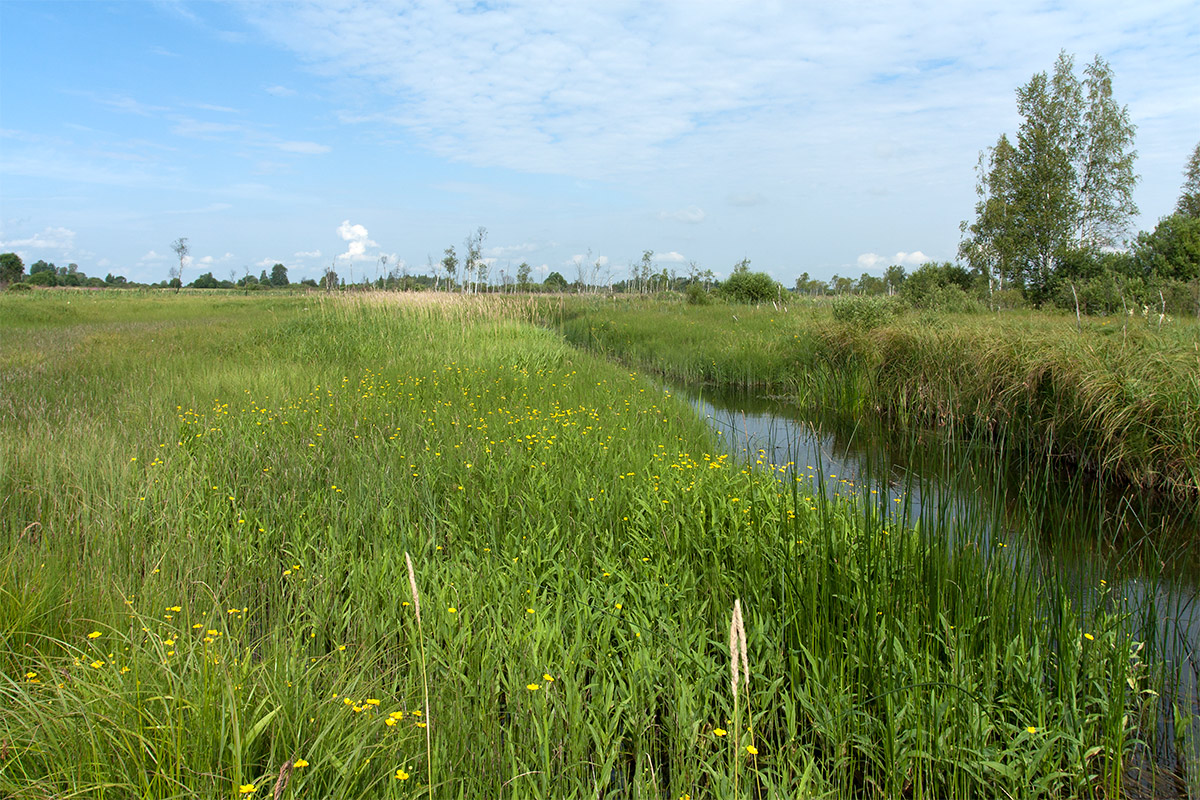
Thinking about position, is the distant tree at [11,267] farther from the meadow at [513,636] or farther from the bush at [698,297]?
the meadow at [513,636]

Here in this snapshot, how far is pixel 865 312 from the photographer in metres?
12.6

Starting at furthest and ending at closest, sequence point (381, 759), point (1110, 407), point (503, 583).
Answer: point (1110, 407) → point (503, 583) → point (381, 759)

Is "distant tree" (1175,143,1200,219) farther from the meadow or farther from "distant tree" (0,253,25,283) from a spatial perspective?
"distant tree" (0,253,25,283)

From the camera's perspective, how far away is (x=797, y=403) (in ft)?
37.9

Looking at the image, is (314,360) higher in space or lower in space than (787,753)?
higher

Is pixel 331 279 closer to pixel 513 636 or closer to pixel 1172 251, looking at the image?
pixel 513 636

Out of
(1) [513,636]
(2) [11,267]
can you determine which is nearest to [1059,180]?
(1) [513,636]

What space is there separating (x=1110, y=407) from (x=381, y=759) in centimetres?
725

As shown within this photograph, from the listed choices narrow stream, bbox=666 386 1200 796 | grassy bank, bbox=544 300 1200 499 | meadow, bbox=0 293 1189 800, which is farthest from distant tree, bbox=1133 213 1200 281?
meadow, bbox=0 293 1189 800

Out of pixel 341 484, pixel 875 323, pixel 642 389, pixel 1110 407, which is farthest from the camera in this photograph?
pixel 875 323

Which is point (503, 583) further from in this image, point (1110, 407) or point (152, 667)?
point (1110, 407)

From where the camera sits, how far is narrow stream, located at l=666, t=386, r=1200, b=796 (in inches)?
112

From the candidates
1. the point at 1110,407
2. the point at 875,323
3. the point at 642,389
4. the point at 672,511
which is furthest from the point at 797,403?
the point at 672,511

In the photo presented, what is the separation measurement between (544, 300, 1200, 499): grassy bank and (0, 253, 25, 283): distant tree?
71.1m
